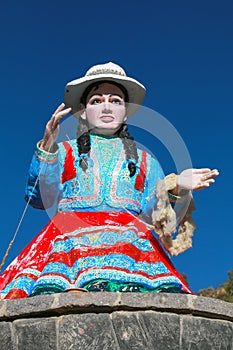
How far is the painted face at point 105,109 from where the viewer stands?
206 inches

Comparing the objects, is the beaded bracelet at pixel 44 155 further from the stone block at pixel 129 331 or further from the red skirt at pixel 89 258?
the stone block at pixel 129 331

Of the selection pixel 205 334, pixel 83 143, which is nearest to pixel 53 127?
pixel 83 143

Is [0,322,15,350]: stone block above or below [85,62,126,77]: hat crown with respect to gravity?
below

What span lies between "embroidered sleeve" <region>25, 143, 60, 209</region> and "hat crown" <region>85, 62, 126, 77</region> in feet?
2.89

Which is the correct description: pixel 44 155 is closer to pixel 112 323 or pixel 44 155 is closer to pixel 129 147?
pixel 129 147

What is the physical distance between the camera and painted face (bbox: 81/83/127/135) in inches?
206

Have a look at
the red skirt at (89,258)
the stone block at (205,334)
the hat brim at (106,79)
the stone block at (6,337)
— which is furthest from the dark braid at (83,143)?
the stone block at (205,334)

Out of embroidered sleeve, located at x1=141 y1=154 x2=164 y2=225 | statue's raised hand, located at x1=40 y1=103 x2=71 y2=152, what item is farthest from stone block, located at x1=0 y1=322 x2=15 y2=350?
embroidered sleeve, located at x1=141 y1=154 x2=164 y2=225

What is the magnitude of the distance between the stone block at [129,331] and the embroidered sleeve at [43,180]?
1.46m

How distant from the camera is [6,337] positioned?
12.6 ft

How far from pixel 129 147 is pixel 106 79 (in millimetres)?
579

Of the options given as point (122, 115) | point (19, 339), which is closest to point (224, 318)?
point (19, 339)

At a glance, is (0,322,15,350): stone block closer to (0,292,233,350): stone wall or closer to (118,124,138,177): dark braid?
(0,292,233,350): stone wall

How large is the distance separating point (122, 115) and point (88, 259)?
1431mm
